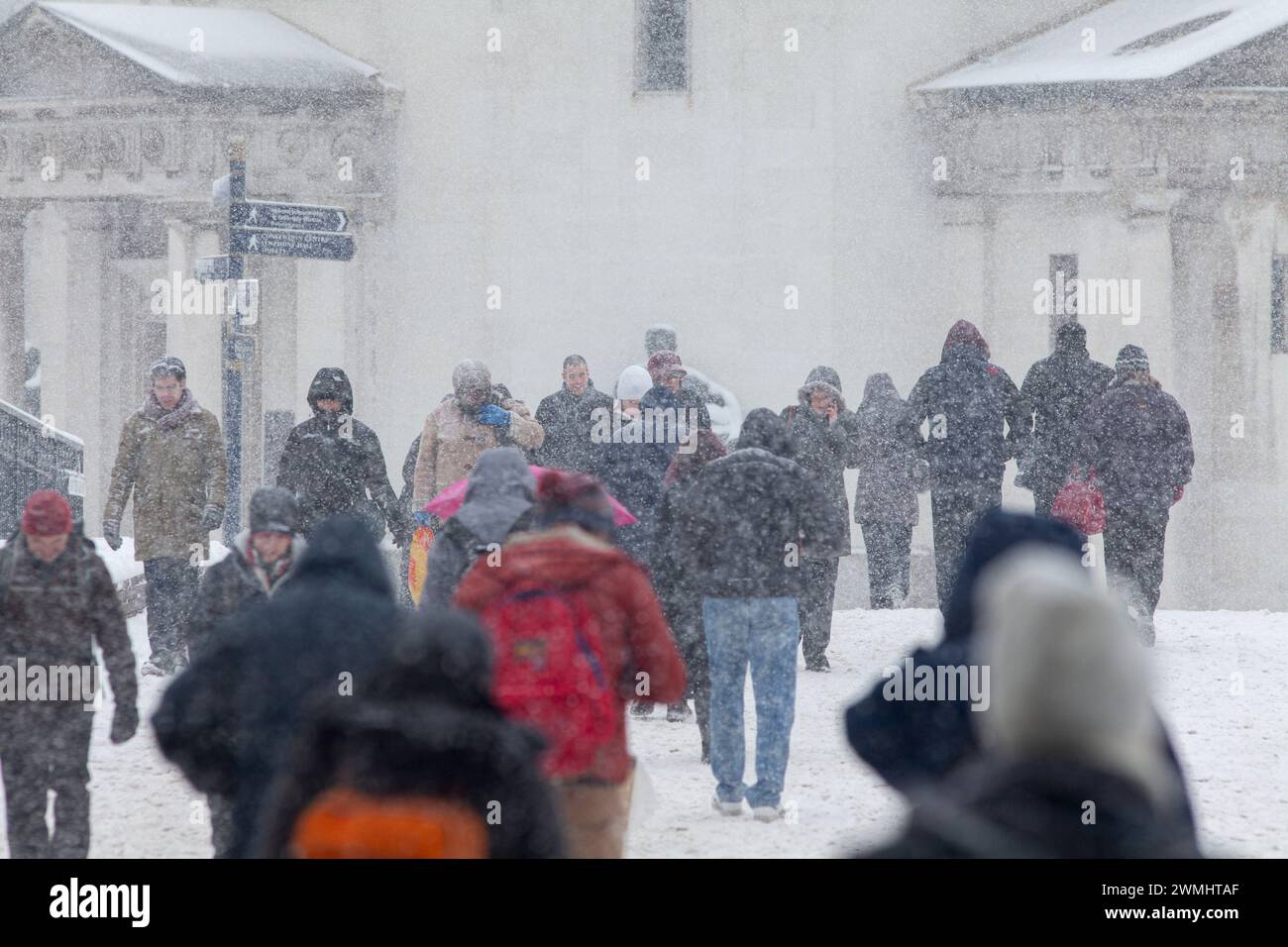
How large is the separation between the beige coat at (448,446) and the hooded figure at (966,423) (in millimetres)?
2878

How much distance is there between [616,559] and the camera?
5621 millimetres

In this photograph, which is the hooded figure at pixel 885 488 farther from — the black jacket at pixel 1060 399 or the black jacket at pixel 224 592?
the black jacket at pixel 224 592

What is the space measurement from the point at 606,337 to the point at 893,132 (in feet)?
12.3

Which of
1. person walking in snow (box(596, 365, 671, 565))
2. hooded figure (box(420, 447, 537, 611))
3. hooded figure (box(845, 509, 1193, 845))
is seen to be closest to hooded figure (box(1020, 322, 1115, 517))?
person walking in snow (box(596, 365, 671, 565))

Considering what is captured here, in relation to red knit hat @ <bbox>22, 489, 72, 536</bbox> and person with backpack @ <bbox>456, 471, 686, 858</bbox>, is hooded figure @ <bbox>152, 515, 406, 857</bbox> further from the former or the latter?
red knit hat @ <bbox>22, 489, 72, 536</bbox>

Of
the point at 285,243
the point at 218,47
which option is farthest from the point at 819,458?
the point at 218,47

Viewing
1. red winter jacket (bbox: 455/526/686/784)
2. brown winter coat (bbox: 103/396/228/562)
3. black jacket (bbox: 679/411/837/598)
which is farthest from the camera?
brown winter coat (bbox: 103/396/228/562)

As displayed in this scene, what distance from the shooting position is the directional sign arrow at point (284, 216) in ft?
41.7

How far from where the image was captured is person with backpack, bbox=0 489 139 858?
259 inches

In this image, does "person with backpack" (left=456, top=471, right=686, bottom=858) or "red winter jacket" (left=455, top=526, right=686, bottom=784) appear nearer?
"person with backpack" (left=456, top=471, right=686, bottom=858)

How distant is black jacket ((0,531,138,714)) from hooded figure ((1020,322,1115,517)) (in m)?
7.42
